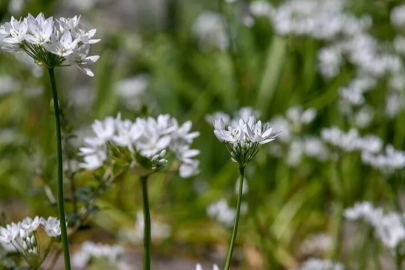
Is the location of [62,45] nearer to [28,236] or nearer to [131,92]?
[28,236]

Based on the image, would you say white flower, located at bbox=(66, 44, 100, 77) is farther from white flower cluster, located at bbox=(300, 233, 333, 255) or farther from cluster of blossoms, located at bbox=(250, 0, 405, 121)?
white flower cluster, located at bbox=(300, 233, 333, 255)

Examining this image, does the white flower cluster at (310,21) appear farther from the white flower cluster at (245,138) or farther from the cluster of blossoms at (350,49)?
the white flower cluster at (245,138)

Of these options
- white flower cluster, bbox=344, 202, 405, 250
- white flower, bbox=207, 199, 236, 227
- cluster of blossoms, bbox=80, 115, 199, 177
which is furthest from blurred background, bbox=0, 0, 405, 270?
cluster of blossoms, bbox=80, 115, 199, 177

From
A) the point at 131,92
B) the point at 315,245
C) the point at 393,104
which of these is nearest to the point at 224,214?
the point at 315,245

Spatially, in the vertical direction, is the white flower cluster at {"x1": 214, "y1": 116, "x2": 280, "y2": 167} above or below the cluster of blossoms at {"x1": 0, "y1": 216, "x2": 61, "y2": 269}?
above

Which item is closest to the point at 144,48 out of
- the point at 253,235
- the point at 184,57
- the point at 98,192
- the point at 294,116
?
the point at 184,57

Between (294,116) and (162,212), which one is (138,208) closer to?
(162,212)
